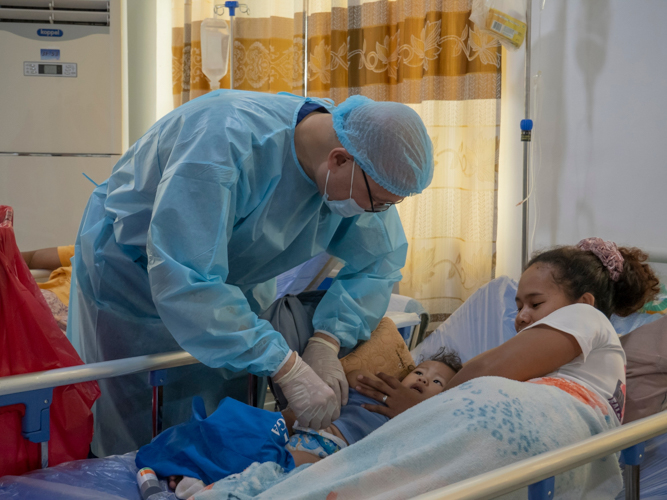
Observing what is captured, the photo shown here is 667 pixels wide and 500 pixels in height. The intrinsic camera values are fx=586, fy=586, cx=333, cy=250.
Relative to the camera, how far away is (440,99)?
314 cm

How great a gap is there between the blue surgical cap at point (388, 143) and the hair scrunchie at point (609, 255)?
1.95ft

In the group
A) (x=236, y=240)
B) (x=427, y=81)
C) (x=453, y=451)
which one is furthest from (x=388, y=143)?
(x=427, y=81)

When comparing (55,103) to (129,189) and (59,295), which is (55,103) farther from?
(129,189)

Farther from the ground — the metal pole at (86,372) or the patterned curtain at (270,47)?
the patterned curtain at (270,47)

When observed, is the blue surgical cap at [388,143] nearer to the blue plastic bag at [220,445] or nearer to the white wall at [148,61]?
the blue plastic bag at [220,445]

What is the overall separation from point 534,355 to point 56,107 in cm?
299

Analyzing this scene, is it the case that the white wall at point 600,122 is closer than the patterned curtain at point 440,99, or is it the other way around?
the white wall at point 600,122

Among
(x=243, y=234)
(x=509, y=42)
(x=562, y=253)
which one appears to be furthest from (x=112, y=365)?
(x=509, y=42)

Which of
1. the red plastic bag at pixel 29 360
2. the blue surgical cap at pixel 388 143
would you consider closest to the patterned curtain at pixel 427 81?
the blue surgical cap at pixel 388 143

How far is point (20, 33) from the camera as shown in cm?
323

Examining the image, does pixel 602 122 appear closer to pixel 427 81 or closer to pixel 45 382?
pixel 427 81

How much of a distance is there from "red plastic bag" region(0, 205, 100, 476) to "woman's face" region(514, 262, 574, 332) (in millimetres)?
1106

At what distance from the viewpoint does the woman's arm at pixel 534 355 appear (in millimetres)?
1322

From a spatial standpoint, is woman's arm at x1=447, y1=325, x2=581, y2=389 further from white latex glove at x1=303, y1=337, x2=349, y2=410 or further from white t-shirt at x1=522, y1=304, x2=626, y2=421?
white latex glove at x1=303, y1=337, x2=349, y2=410
